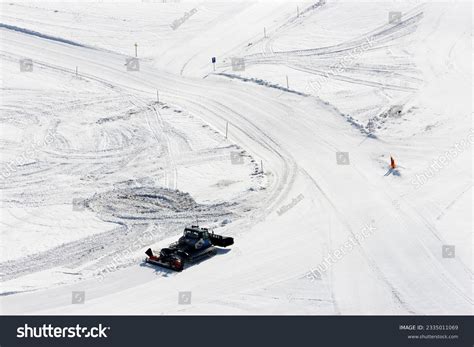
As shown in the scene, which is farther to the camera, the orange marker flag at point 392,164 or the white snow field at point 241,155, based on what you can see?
the orange marker flag at point 392,164

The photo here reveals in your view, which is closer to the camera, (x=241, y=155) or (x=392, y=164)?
(x=392, y=164)

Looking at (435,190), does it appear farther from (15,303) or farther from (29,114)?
(29,114)

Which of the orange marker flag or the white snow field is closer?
the white snow field

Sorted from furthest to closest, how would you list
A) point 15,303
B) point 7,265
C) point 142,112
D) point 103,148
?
point 142,112 < point 103,148 < point 7,265 < point 15,303

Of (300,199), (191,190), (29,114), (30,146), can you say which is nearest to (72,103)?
(29,114)

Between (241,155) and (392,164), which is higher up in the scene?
(241,155)
